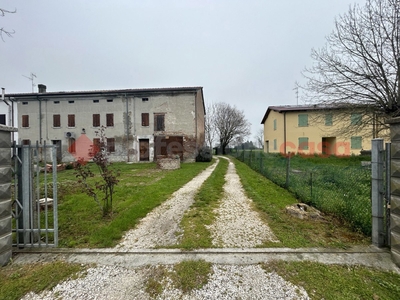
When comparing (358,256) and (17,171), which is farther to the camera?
(17,171)

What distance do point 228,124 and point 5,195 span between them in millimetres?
37832

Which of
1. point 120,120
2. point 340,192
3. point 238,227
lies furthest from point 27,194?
point 120,120

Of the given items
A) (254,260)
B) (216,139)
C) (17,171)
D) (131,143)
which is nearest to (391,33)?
(254,260)

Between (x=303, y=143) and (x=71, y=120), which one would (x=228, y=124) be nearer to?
(x=303, y=143)

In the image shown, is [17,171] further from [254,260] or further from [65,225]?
[254,260]

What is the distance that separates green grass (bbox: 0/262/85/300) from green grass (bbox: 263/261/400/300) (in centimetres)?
268

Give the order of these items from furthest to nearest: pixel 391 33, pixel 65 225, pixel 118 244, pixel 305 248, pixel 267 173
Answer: pixel 267 173 → pixel 391 33 → pixel 65 225 → pixel 118 244 → pixel 305 248

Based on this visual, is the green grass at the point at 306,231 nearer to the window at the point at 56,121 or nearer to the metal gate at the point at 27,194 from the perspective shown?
the metal gate at the point at 27,194

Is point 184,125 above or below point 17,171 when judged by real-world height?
above

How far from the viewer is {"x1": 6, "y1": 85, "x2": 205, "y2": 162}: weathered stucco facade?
60.9ft

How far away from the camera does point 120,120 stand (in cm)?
1906

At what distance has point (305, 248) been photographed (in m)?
2.76

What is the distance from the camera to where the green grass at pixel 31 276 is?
204 centimetres

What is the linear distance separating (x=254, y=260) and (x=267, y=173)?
734 cm
